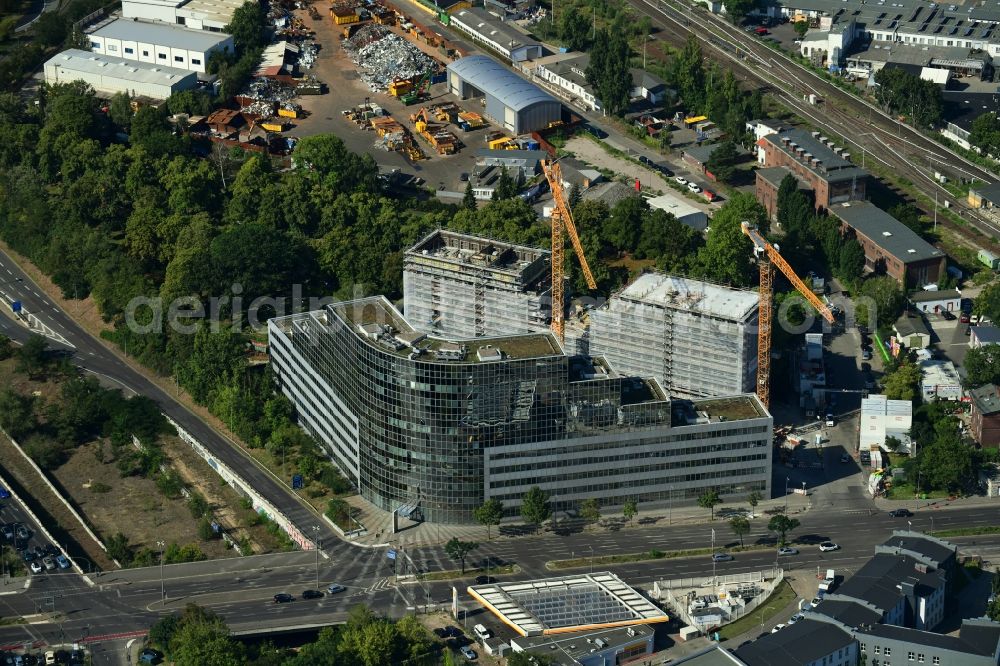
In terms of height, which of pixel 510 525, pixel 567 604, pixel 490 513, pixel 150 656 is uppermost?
pixel 490 513

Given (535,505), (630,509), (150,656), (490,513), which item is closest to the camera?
(150,656)

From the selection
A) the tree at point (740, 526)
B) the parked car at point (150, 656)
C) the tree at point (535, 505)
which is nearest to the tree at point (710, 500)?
the tree at point (740, 526)

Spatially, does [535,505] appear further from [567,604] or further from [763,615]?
[763,615]

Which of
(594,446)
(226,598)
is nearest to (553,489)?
(594,446)

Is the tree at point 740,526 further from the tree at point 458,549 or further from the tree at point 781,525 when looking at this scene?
the tree at point 458,549

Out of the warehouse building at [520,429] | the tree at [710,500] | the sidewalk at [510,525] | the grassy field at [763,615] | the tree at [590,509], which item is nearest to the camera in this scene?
the grassy field at [763,615]

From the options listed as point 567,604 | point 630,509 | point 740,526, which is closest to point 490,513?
point 630,509

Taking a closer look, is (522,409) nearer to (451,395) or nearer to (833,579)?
(451,395)
